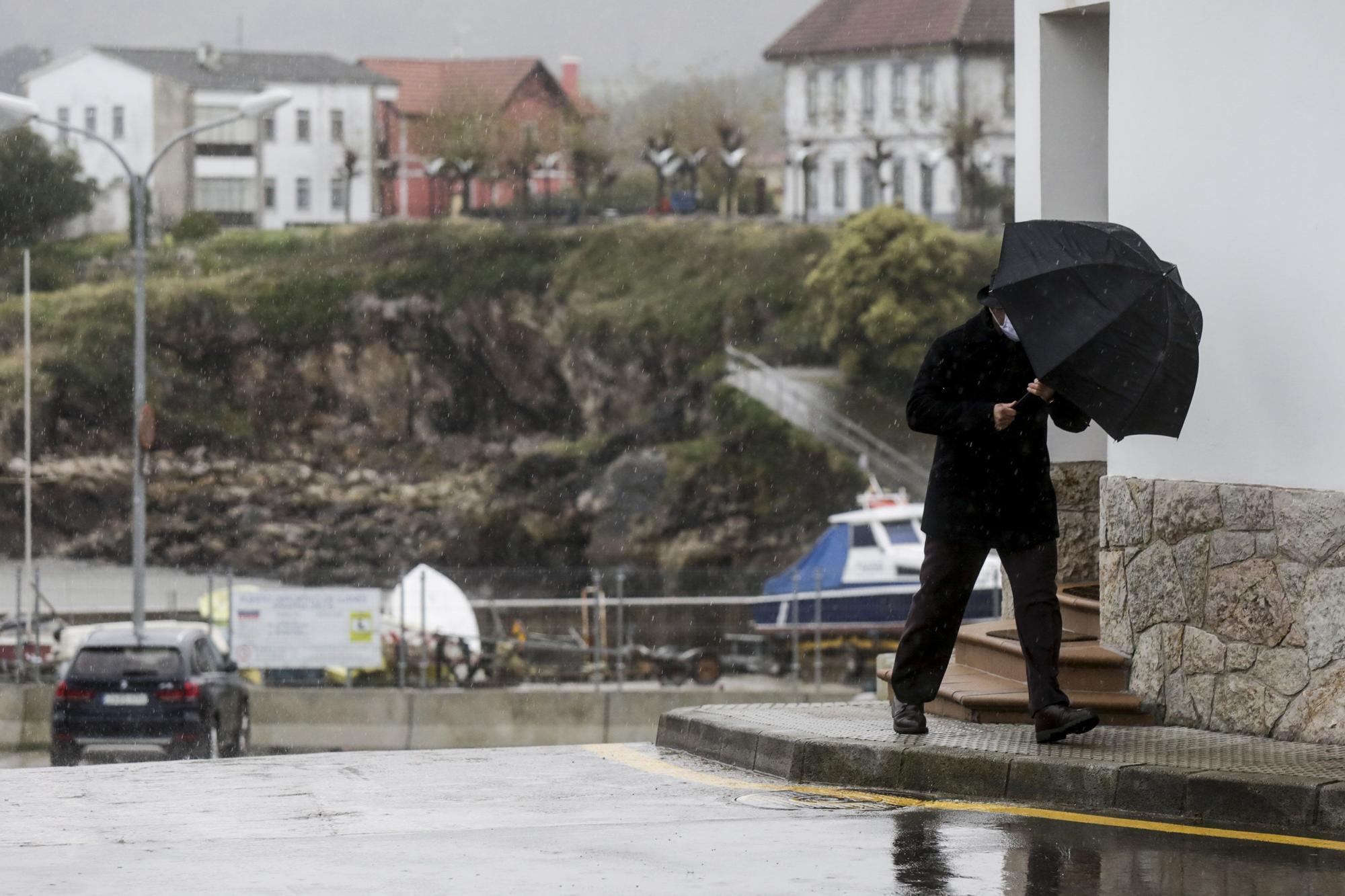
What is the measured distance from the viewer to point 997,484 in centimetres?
702

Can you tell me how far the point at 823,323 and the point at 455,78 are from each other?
4067cm

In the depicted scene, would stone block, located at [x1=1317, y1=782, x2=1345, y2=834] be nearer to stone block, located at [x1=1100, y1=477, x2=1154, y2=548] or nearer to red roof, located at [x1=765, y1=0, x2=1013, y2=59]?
stone block, located at [x1=1100, y1=477, x2=1154, y2=548]

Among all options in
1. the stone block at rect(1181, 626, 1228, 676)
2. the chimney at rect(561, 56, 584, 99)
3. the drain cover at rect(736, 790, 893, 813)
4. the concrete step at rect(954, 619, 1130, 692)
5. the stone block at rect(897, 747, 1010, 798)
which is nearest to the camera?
the drain cover at rect(736, 790, 893, 813)

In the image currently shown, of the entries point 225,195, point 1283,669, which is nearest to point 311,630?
point 1283,669

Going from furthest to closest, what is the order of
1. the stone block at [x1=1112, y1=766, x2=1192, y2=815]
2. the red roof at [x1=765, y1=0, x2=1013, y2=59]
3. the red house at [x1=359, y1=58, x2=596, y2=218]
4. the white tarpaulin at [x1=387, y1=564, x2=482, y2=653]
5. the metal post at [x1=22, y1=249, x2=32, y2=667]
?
the red house at [x1=359, y1=58, x2=596, y2=218], the red roof at [x1=765, y1=0, x2=1013, y2=59], the metal post at [x1=22, y1=249, x2=32, y2=667], the white tarpaulin at [x1=387, y1=564, x2=482, y2=653], the stone block at [x1=1112, y1=766, x2=1192, y2=815]

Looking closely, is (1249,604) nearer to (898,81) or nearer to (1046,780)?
(1046,780)

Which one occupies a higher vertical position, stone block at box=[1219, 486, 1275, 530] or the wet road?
stone block at box=[1219, 486, 1275, 530]

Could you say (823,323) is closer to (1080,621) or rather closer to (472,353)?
(472,353)

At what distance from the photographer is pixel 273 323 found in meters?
88.0

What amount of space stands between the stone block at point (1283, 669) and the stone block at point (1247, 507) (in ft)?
1.62

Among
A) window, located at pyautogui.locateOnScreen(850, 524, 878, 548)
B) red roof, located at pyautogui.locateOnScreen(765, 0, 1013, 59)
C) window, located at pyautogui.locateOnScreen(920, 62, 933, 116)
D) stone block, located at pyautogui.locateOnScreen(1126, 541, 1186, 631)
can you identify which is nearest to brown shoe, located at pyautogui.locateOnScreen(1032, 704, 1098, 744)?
stone block, located at pyautogui.locateOnScreen(1126, 541, 1186, 631)

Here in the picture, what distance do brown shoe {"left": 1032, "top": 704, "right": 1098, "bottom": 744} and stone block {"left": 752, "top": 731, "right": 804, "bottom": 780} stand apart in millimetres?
978

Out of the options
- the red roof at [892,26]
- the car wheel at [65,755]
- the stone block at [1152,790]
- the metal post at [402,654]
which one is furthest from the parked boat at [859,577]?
the red roof at [892,26]

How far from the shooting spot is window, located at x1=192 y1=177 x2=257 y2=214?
9456 centimetres
